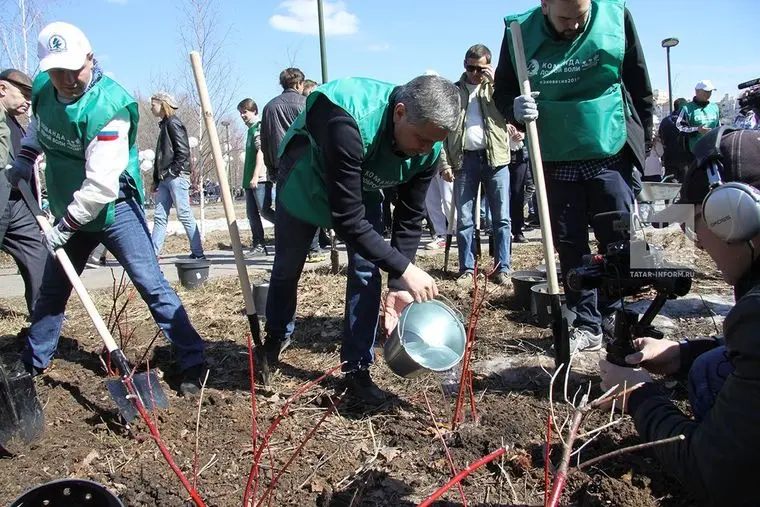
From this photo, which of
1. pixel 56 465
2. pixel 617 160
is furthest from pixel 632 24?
pixel 56 465

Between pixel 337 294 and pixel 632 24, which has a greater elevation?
pixel 632 24

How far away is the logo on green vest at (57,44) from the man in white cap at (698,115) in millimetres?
9259

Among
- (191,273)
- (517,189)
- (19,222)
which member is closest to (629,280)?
(19,222)

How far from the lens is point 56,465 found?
2.50 metres

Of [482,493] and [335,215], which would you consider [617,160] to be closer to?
Answer: [335,215]

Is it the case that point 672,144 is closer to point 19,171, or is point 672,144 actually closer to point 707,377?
point 707,377

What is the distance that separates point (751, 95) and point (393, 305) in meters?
3.15

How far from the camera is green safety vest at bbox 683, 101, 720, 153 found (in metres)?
9.35

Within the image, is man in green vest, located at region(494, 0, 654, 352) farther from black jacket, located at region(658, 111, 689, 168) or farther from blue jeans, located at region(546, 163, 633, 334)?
black jacket, located at region(658, 111, 689, 168)

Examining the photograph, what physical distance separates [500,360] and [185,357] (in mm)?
1848

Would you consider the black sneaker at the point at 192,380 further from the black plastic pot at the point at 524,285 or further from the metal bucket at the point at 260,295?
the black plastic pot at the point at 524,285

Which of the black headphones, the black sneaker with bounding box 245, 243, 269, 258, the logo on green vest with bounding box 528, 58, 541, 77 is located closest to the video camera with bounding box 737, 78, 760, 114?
the logo on green vest with bounding box 528, 58, 541, 77

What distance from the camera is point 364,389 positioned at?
3045 millimetres

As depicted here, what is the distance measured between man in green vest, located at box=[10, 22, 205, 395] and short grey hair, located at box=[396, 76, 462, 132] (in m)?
1.53
